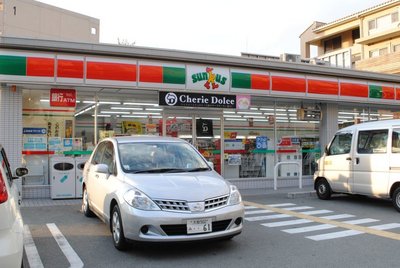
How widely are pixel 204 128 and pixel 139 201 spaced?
25.7 ft

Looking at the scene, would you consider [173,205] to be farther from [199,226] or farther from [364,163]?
[364,163]

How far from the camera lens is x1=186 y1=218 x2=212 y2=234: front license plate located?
5.36 m

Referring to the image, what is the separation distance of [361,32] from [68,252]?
44820mm

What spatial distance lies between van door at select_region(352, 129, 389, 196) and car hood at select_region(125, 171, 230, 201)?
514 cm

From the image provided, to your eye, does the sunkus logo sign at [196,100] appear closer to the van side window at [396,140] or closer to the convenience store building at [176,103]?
the convenience store building at [176,103]

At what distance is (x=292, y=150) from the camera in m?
14.5

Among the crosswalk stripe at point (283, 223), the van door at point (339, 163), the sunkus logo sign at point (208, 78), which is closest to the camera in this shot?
the crosswalk stripe at point (283, 223)

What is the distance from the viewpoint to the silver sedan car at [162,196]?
210 inches

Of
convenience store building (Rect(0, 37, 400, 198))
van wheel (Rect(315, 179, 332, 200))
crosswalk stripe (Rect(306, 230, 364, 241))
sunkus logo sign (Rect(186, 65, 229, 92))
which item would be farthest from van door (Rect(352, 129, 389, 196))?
sunkus logo sign (Rect(186, 65, 229, 92))

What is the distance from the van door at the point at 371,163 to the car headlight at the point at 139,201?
6.36m

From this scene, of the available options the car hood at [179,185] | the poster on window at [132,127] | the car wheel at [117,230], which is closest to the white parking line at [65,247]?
the car wheel at [117,230]

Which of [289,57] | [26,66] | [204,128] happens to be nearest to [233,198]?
[26,66]

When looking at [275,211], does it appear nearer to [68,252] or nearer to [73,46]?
[68,252]

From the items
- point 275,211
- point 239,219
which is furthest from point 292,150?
point 239,219
